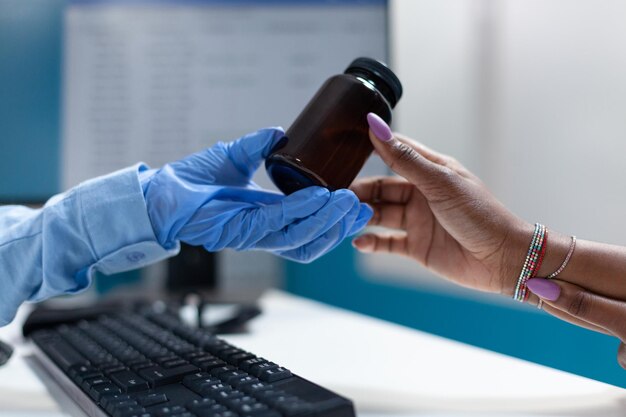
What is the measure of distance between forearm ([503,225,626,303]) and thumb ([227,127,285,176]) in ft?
0.91

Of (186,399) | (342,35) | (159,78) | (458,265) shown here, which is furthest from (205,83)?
(186,399)

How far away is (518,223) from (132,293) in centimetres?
77

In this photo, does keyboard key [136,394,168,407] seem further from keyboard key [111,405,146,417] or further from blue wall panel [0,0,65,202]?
blue wall panel [0,0,65,202]

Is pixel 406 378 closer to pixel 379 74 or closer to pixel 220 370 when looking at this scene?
pixel 220 370

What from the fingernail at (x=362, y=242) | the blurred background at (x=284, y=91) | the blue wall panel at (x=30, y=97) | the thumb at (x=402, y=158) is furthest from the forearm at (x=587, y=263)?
the blue wall panel at (x=30, y=97)

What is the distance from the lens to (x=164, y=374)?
0.52 metres

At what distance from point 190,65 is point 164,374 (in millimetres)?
618

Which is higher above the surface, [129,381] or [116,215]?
[116,215]

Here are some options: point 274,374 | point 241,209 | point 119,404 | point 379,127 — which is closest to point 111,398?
point 119,404

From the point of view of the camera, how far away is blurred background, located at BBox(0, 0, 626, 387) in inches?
37.1

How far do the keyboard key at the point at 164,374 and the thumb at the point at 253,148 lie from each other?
0.24 m

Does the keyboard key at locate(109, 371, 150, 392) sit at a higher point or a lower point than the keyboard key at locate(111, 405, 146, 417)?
lower

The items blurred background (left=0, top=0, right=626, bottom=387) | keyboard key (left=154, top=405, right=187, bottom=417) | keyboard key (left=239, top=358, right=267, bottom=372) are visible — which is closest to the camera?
keyboard key (left=154, top=405, right=187, bottom=417)

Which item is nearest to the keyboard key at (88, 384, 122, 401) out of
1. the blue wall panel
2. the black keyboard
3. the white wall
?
the black keyboard
